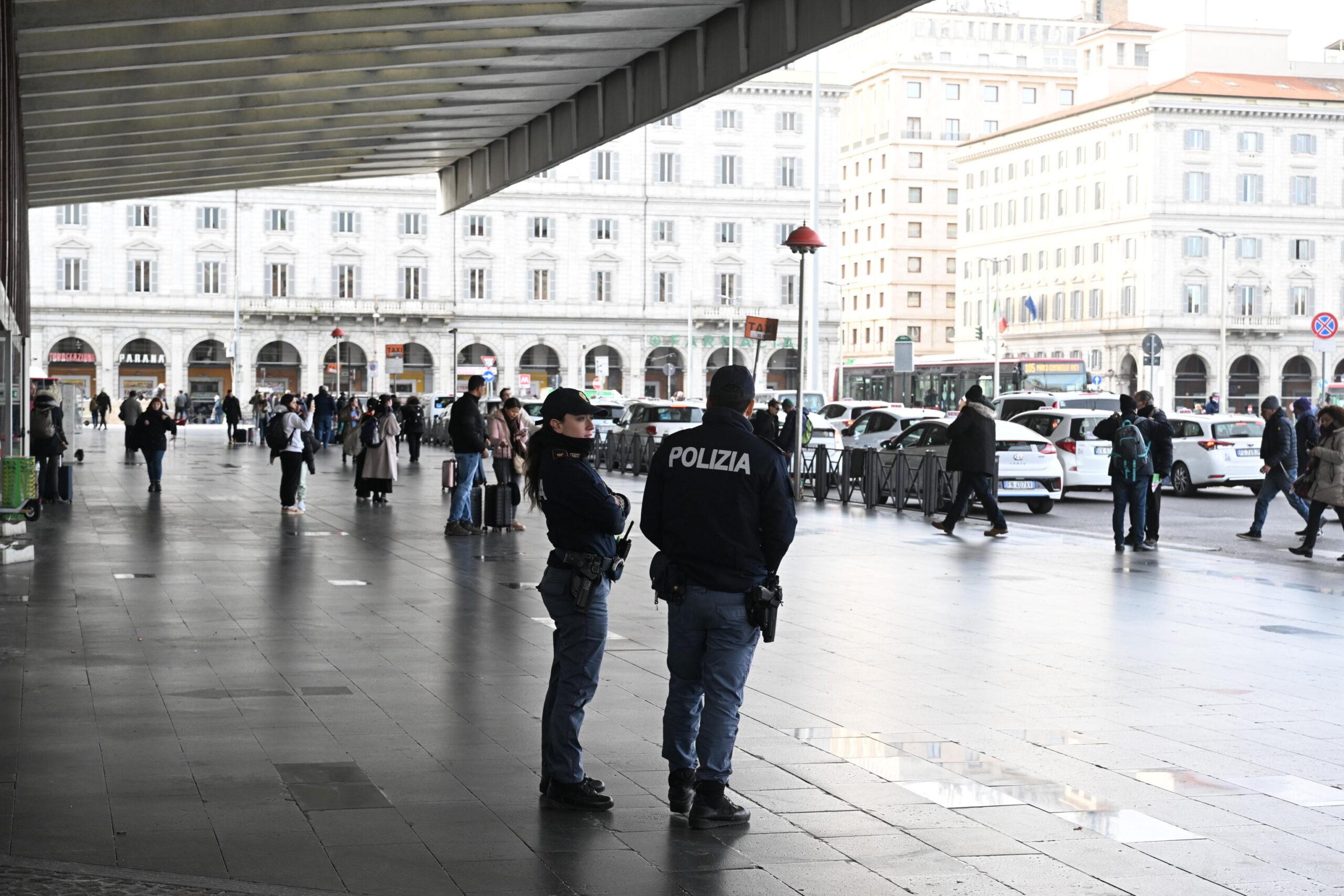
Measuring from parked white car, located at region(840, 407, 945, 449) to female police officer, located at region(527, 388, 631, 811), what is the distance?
2624cm

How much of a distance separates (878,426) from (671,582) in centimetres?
2787

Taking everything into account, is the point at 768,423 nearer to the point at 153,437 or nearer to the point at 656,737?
the point at 153,437

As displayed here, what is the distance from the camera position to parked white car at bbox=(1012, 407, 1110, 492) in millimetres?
27734

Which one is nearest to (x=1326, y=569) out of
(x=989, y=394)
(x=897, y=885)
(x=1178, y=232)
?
(x=897, y=885)

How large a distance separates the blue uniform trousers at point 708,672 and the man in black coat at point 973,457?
14.0 m

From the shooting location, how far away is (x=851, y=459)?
2661 cm

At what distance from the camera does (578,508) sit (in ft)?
21.5

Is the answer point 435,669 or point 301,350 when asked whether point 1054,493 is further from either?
point 301,350

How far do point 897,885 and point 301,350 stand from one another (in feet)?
285

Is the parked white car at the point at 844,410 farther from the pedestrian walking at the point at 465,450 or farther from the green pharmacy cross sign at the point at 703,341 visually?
the green pharmacy cross sign at the point at 703,341

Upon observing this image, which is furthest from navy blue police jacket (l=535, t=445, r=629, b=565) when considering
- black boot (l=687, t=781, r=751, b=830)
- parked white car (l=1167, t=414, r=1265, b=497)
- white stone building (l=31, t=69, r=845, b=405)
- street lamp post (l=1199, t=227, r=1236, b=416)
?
street lamp post (l=1199, t=227, r=1236, b=416)

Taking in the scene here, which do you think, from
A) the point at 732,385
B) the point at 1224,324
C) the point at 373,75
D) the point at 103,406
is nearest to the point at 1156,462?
the point at 373,75

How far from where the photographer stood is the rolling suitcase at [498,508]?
19.7 meters

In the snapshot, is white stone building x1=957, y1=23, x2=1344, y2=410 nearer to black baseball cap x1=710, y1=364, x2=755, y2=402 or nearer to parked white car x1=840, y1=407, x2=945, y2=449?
parked white car x1=840, y1=407, x2=945, y2=449
